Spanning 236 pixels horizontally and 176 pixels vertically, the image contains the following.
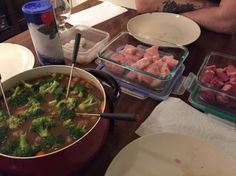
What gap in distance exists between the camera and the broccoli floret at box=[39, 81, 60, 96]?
696 mm

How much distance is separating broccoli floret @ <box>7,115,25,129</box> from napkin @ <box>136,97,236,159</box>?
0.30 m

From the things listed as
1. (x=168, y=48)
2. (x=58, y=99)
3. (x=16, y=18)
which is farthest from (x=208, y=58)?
(x=16, y=18)

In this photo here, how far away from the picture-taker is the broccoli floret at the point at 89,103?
64cm

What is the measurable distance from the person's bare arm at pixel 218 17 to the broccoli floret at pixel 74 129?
831mm

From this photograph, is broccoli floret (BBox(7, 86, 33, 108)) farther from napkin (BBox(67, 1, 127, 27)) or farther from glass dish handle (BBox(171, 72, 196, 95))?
napkin (BBox(67, 1, 127, 27))

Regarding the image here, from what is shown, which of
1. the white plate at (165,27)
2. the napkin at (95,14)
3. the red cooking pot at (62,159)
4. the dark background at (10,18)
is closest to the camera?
the red cooking pot at (62,159)

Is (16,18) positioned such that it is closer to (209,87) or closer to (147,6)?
(147,6)

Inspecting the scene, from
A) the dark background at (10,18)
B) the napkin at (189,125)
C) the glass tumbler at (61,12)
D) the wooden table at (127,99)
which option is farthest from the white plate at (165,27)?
the dark background at (10,18)

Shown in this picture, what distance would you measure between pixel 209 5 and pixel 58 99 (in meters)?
1.00

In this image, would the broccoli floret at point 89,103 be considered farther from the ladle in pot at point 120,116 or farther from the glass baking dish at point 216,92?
the glass baking dish at point 216,92

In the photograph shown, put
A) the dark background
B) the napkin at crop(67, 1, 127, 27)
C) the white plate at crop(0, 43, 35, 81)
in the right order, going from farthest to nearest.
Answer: the dark background → the napkin at crop(67, 1, 127, 27) → the white plate at crop(0, 43, 35, 81)

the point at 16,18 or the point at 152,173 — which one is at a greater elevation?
the point at 152,173

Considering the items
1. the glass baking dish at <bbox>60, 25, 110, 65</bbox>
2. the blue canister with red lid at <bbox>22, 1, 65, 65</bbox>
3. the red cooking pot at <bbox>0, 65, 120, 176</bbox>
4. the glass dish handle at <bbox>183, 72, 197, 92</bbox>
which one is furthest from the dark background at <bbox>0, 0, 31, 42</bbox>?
the red cooking pot at <bbox>0, 65, 120, 176</bbox>

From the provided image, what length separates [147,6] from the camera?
1360mm
